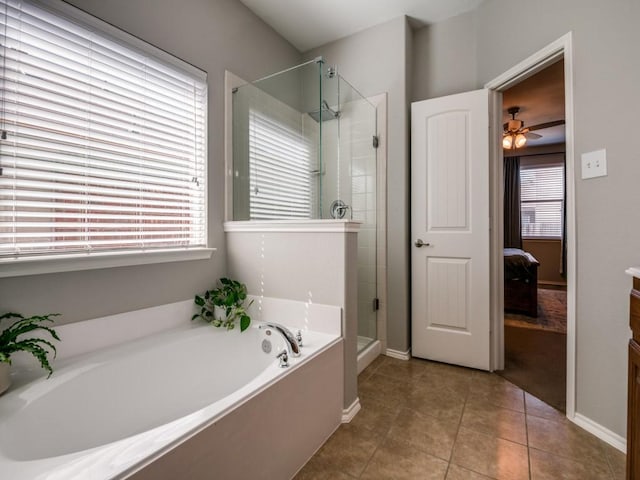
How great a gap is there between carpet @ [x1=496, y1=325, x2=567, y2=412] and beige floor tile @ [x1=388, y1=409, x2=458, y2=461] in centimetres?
74

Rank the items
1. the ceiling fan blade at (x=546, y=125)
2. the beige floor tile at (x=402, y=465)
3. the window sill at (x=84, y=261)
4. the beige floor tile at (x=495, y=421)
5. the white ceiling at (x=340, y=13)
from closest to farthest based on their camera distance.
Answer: the window sill at (x=84, y=261) < the beige floor tile at (x=402, y=465) < the beige floor tile at (x=495, y=421) < the white ceiling at (x=340, y=13) < the ceiling fan blade at (x=546, y=125)

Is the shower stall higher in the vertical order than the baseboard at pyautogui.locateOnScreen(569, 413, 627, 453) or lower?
higher

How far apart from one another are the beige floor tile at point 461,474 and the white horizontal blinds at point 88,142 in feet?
5.71

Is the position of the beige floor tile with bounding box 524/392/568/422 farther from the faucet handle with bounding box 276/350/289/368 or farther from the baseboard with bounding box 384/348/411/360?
the faucet handle with bounding box 276/350/289/368

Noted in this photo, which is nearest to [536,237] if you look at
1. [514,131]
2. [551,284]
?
[551,284]

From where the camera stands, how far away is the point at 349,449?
147cm

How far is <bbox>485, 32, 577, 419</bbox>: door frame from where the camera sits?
1.67 m

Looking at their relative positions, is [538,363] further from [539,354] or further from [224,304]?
[224,304]

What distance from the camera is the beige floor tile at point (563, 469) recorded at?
51.3 inches

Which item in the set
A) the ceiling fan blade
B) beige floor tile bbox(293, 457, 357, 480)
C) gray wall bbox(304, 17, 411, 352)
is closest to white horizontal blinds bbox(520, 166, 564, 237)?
the ceiling fan blade

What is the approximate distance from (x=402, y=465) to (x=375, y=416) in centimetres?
37

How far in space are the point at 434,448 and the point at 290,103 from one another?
2.18m

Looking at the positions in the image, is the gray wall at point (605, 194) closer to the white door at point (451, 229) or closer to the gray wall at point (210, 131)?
the white door at point (451, 229)

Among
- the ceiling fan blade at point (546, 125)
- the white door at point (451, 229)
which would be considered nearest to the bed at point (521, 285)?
the white door at point (451, 229)
